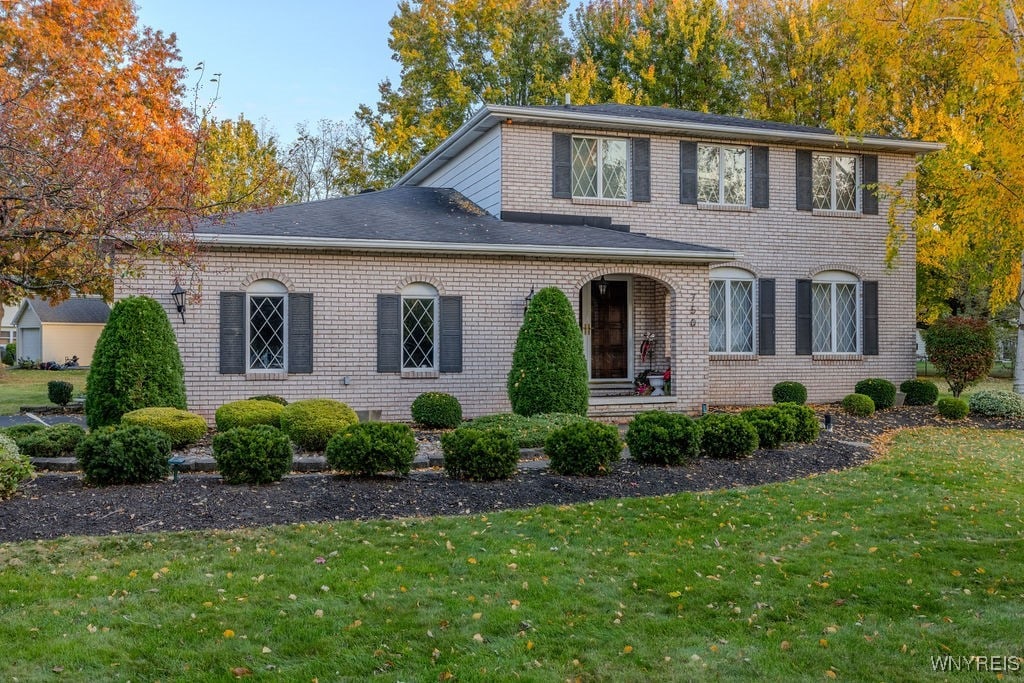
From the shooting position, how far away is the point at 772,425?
10.2m

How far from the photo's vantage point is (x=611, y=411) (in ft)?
45.5

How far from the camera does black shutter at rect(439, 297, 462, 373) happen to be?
44.2 feet

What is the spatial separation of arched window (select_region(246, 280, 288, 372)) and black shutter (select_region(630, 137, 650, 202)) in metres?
7.09

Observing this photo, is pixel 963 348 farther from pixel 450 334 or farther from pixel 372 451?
pixel 372 451

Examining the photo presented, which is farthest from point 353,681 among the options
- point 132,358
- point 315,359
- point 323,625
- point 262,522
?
point 315,359

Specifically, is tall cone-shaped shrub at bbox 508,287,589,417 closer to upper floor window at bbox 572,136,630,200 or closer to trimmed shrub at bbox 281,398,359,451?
trimmed shrub at bbox 281,398,359,451

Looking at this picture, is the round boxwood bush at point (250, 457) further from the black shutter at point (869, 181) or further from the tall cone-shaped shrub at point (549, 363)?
the black shutter at point (869, 181)

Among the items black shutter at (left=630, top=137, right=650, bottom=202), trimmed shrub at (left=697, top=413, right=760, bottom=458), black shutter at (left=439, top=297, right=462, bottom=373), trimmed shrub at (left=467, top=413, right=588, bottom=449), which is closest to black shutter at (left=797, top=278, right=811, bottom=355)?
black shutter at (left=630, top=137, right=650, bottom=202)

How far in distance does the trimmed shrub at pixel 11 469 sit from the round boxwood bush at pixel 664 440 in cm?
601

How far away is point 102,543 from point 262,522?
1141 mm

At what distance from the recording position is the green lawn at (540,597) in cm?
399

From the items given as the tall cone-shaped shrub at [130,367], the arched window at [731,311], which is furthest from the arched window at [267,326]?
the arched window at [731,311]

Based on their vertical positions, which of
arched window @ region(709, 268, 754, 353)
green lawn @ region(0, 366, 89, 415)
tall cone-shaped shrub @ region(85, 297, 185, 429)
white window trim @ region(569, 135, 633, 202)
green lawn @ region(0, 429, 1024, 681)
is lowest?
green lawn @ region(0, 429, 1024, 681)

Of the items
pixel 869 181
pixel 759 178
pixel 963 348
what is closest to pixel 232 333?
pixel 759 178
